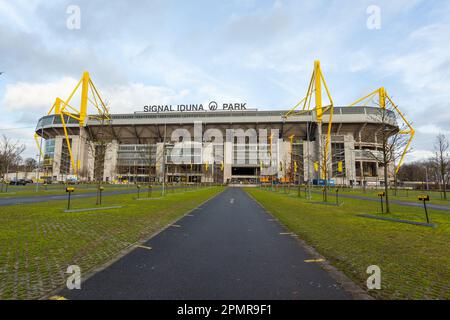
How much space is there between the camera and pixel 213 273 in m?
4.36

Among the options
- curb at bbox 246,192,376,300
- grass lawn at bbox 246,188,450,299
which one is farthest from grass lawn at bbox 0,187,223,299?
grass lawn at bbox 246,188,450,299

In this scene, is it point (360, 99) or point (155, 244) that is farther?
point (360, 99)

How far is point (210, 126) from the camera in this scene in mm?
104688

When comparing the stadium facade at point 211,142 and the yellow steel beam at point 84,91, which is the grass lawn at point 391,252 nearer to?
the stadium facade at point 211,142

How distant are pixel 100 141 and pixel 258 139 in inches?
3569

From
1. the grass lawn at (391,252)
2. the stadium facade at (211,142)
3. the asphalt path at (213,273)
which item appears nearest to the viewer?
the asphalt path at (213,273)

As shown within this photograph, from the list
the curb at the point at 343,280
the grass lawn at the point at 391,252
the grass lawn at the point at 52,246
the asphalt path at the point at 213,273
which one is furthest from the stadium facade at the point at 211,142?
the curb at the point at 343,280

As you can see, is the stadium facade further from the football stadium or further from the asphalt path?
the asphalt path

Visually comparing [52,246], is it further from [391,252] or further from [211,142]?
[211,142]

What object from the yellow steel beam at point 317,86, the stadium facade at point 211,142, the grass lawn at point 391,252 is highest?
the yellow steel beam at point 317,86

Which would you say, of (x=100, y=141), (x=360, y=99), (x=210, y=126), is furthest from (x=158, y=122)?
(x=100, y=141)

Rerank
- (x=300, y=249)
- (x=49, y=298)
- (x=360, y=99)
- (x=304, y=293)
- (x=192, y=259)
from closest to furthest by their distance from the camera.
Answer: (x=49, y=298), (x=304, y=293), (x=192, y=259), (x=300, y=249), (x=360, y=99)

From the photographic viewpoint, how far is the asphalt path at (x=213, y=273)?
11.6 feet

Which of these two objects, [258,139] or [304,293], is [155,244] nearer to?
[304,293]
